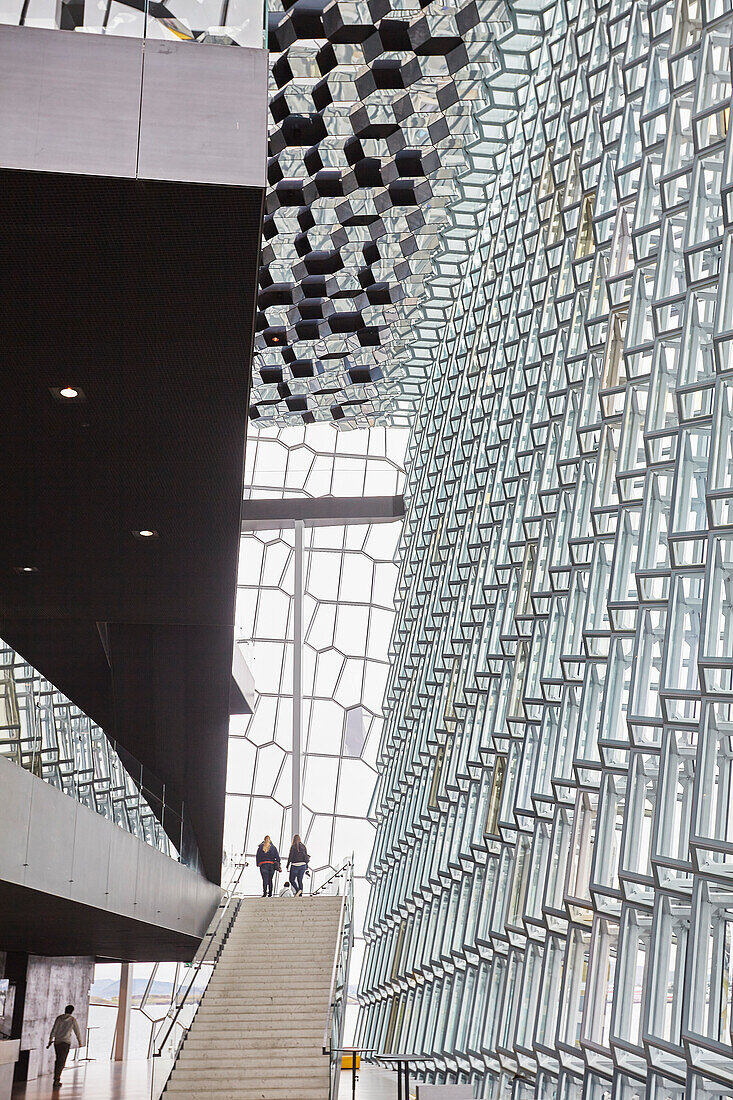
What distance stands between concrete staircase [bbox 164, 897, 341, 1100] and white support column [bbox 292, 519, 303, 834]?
8740 mm

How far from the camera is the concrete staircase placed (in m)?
16.0

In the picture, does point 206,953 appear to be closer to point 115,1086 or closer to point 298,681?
point 115,1086

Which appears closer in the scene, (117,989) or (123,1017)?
(123,1017)

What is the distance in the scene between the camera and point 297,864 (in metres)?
28.3

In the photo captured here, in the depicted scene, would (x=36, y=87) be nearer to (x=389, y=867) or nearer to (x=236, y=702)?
(x=389, y=867)

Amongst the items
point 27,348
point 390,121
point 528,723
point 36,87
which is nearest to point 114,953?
point 528,723

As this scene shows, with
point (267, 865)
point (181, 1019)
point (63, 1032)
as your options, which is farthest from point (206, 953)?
point (63, 1032)

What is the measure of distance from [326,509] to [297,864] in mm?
12437

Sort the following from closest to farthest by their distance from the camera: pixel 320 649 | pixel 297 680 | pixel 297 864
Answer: pixel 297 864 → pixel 297 680 → pixel 320 649

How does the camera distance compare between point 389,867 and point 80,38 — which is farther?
point 389,867

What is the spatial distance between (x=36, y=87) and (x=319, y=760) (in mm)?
30443

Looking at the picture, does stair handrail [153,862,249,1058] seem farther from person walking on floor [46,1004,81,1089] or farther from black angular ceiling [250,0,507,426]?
black angular ceiling [250,0,507,426]

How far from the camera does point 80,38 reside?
23.5 ft

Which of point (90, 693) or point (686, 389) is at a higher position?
point (686, 389)
